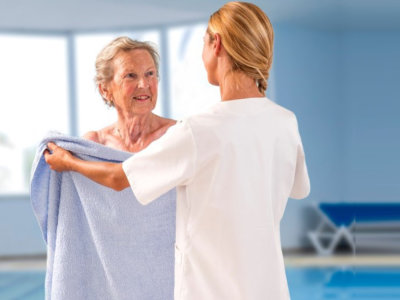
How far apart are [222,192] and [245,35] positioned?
0.29 metres

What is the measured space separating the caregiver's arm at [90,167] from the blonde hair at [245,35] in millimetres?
308

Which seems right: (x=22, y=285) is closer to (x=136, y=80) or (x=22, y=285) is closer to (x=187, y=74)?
(x=187, y=74)

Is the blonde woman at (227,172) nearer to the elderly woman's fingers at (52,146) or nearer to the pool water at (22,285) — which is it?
the elderly woman's fingers at (52,146)

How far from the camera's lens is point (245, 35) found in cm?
111

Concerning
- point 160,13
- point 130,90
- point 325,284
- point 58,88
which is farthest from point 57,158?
point 58,88

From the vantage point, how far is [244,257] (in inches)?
44.4

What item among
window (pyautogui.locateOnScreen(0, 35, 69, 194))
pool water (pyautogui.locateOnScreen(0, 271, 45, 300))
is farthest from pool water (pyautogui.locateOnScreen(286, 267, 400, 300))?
window (pyautogui.locateOnScreen(0, 35, 69, 194))

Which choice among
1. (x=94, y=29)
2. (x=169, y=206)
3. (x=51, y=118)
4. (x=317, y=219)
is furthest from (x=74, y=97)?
(x=169, y=206)

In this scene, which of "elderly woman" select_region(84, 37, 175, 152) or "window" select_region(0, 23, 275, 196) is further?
"window" select_region(0, 23, 275, 196)

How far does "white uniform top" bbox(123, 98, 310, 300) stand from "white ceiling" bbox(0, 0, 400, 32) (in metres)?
5.34

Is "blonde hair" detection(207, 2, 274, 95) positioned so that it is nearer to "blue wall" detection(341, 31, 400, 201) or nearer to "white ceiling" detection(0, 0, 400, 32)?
"blue wall" detection(341, 31, 400, 201)

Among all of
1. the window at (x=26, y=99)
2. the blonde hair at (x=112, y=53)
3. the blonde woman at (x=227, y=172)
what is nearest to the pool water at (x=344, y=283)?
the blonde hair at (x=112, y=53)

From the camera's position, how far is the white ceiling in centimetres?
629

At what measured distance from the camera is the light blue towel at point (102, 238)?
1474 mm
